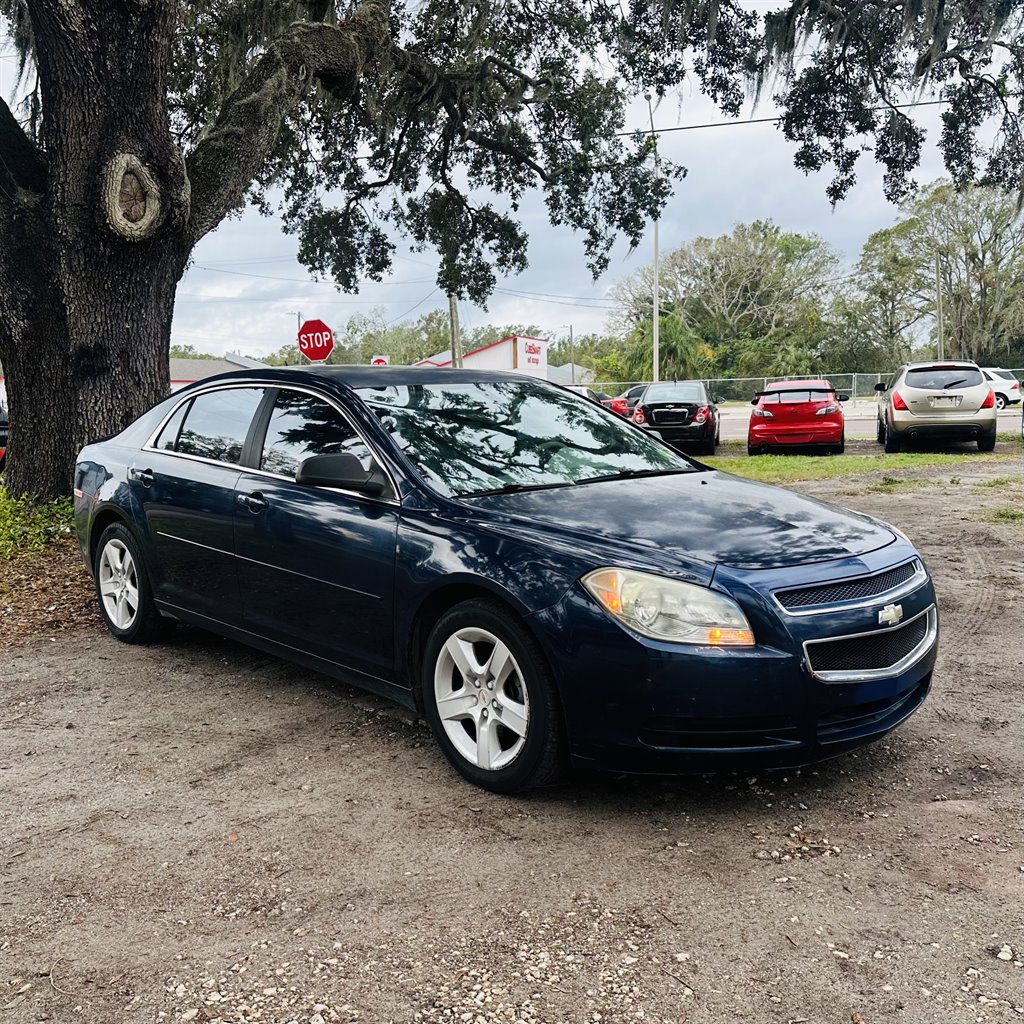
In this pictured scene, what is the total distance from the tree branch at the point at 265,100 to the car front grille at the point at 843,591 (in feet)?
24.5

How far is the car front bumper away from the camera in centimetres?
321

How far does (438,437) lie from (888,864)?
7.84 feet

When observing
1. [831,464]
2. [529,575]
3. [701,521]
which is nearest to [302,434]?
[529,575]

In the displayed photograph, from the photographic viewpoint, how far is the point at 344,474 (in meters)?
4.10

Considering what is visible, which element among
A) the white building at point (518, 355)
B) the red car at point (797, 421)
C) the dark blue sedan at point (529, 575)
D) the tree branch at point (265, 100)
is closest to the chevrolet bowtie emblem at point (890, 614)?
the dark blue sedan at point (529, 575)

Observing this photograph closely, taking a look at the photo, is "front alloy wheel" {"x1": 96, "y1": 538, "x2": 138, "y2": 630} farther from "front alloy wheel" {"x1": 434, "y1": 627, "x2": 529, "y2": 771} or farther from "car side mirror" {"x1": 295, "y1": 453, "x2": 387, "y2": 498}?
"front alloy wheel" {"x1": 434, "y1": 627, "x2": 529, "y2": 771}

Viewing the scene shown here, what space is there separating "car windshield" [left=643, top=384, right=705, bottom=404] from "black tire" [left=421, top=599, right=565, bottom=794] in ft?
53.7

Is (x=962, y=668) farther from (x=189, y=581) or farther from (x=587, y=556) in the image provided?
(x=189, y=581)

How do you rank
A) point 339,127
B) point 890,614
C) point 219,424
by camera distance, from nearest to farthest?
point 890,614, point 219,424, point 339,127

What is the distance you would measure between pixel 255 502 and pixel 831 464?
12.8 meters

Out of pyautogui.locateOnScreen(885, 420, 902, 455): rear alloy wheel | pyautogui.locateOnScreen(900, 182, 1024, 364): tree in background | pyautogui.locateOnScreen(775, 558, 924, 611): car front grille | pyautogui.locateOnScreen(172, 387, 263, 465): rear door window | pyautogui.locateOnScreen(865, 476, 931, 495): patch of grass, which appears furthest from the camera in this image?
pyautogui.locateOnScreen(900, 182, 1024, 364): tree in background

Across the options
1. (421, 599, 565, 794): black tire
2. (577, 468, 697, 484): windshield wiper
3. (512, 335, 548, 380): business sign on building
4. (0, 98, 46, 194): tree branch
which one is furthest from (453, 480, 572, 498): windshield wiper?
(512, 335, 548, 380): business sign on building

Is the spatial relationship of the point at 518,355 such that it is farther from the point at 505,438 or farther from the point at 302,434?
the point at 505,438

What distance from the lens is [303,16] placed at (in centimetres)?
Result: 1232
